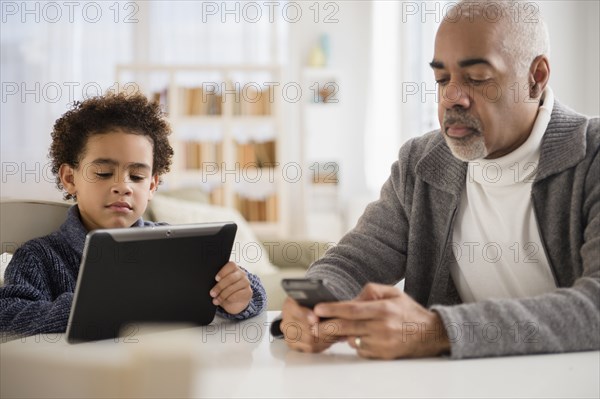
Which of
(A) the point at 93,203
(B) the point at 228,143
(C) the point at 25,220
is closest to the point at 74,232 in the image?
(A) the point at 93,203

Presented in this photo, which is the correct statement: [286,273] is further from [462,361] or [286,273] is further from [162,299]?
[462,361]

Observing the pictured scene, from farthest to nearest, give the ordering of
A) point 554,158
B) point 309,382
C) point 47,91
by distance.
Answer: point 47,91, point 554,158, point 309,382

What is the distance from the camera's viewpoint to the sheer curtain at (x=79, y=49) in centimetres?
672

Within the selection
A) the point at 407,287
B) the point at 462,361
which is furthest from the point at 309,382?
the point at 407,287

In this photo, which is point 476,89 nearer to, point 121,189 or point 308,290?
point 308,290

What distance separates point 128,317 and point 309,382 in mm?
408

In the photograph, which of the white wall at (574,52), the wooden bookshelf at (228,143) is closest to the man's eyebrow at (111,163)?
the white wall at (574,52)

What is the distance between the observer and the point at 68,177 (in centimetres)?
190

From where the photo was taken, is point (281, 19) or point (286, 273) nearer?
point (286, 273)

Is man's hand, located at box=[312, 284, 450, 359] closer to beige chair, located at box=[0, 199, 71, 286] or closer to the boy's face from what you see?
the boy's face

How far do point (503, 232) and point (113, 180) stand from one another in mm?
818

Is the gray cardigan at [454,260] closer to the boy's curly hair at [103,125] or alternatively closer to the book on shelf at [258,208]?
the boy's curly hair at [103,125]

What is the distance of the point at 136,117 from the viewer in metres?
1.92

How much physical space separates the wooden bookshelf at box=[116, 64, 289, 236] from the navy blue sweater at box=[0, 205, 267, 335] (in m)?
4.55
